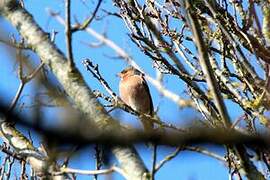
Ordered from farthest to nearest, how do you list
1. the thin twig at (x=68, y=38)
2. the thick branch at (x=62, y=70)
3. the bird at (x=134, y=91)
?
the bird at (x=134, y=91) < the thin twig at (x=68, y=38) < the thick branch at (x=62, y=70)

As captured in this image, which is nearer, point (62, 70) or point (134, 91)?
point (62, 70)

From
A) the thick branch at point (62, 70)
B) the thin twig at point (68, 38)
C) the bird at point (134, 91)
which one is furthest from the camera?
the bird at point (134, 91)

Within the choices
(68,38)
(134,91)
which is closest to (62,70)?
(68,38)

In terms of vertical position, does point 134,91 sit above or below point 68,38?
above

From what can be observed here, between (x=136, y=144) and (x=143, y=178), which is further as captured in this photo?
(x=143, y=178)

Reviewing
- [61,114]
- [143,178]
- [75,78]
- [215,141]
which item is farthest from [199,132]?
[75,78]

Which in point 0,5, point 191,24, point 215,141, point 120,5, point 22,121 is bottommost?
point 215,141

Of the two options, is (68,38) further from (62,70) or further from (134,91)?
(134,91)

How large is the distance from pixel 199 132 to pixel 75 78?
109 centimetres

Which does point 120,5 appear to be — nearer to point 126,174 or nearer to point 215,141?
point 126,174

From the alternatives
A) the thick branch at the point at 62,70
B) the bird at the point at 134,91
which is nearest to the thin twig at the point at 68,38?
the thick branch at the point at 62,70

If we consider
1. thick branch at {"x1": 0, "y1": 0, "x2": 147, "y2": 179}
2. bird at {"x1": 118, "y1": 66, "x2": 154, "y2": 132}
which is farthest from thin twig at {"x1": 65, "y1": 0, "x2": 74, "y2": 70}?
bird at {"x1": 118, "y1": 66, "x2": 154, "y2": 132}

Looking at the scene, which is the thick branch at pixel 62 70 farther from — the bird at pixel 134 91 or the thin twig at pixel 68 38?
the bird at pixel 134 91

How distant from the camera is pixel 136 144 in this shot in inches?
73.7
